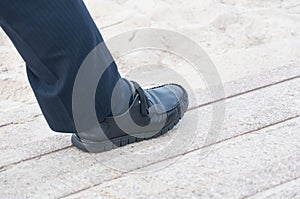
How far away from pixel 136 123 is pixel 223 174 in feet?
0.75

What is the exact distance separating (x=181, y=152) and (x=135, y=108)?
133 mm

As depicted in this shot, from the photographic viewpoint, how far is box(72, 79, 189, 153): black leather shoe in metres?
1.19

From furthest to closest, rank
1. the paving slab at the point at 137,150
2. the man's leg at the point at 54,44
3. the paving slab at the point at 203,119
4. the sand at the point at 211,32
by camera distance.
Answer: the sand at the point at 211,32 < the paving slab at the point at 203,119 < the paving slab at the point at 137,150 < the man's leg at the point at 54,44

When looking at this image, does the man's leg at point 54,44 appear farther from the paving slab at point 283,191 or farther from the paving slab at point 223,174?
the paving slab at point 283,191

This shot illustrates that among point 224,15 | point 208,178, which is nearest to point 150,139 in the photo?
point 208,178

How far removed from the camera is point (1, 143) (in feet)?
4.24

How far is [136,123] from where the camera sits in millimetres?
Answer: 1210

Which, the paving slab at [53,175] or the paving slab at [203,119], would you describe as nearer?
the paving slab at [53,175]

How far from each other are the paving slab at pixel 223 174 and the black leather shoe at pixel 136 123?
11 cm

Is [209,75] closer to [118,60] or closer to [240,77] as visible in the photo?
[240,77]

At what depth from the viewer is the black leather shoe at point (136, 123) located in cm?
119

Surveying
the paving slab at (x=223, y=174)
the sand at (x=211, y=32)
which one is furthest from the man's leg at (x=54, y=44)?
the sand at (x=211, y=32)

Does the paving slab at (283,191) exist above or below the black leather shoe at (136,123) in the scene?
above

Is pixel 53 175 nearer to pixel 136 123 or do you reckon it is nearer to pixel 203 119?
pixel 136 123
